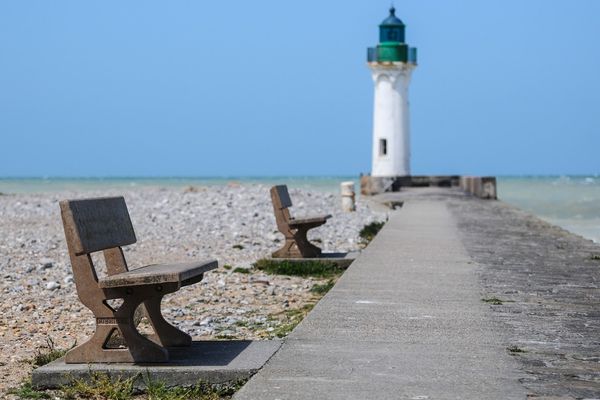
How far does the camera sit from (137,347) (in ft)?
17.9

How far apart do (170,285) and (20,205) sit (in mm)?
24159

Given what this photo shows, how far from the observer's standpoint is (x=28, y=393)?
17.5ft

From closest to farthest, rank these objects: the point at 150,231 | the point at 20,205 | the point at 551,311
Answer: the point at 551,311 → the point at 150,231 → the point at 20,205

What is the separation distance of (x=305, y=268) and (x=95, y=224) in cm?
621

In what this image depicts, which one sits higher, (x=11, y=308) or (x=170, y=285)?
(x=170, y=285)

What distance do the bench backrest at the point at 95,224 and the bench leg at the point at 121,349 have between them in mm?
370

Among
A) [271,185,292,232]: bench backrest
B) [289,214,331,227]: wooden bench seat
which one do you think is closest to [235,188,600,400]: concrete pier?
[289,214,331,227]: wooden bench seat

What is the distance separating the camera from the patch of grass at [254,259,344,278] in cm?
1180

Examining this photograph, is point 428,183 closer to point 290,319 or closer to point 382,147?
point 382,147

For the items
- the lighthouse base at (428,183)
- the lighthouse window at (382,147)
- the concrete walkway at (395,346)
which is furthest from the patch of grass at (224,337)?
the lighthouse window at (382,147)

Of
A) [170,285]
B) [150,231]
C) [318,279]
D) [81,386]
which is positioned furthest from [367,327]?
[150,231]

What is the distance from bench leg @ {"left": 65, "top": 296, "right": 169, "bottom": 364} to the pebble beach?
0.47 metres

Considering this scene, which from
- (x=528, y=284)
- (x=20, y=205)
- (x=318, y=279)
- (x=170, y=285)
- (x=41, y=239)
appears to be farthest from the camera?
(x=20, y=205)

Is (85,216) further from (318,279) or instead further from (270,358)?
(318,279)
